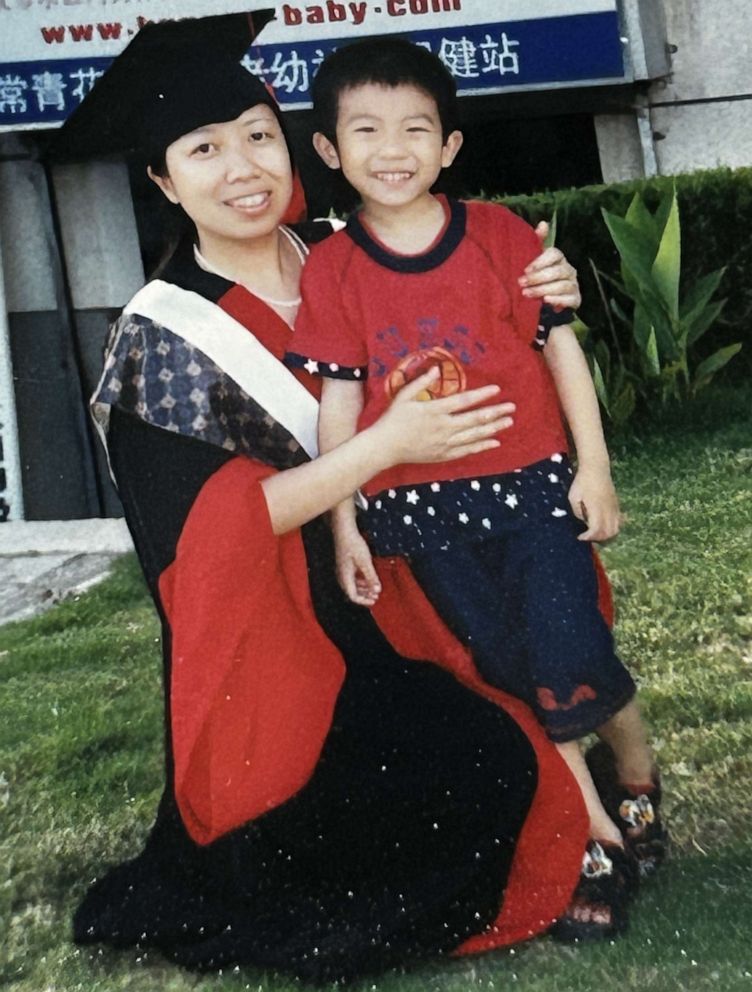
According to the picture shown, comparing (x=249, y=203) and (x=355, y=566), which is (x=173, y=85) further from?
(x=355, y=566)

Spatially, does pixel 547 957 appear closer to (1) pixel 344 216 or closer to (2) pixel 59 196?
(1) pixel 344 216

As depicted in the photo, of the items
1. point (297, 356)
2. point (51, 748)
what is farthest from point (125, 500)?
point (51, 748)

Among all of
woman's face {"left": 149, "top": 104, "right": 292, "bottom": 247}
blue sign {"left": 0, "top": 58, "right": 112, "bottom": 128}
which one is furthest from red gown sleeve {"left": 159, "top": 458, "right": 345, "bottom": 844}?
blue sign {"left": 0, "top": 58, "right": 112, "bottom": 128}

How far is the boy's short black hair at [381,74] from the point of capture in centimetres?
219

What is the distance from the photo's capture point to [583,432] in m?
2.29

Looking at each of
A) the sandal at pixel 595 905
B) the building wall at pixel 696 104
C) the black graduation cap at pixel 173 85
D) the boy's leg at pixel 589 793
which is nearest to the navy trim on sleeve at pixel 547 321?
the black graduation cap at pixel 173 85

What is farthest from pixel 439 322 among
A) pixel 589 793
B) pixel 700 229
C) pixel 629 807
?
pixel 700 229

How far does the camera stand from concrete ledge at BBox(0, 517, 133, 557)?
14.8 ft

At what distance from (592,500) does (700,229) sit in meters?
2.14

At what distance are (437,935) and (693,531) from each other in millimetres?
1754

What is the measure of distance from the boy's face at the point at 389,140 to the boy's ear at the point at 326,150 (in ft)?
0.05

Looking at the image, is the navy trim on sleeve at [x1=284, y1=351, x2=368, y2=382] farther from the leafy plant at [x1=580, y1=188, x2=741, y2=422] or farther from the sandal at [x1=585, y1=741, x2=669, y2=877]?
the leafy plant at [x1=580, y1=188, x2=741, y2=422]

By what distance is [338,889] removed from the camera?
236cm

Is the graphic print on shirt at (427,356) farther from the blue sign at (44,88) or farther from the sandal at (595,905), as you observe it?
the blue sign at (44,88)
